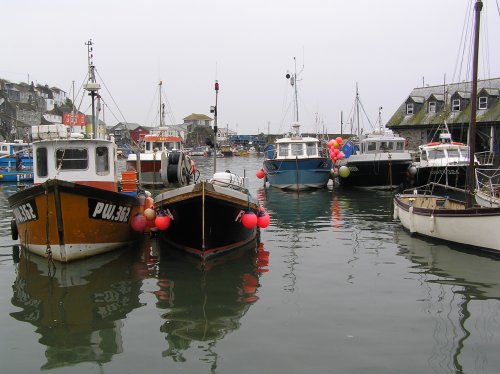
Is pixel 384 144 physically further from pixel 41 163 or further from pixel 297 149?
pixel 41 163

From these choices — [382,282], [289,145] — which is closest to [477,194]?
[382,282]

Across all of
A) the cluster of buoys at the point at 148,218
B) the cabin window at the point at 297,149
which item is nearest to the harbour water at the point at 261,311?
the cluster of buoys at the point at 148,218

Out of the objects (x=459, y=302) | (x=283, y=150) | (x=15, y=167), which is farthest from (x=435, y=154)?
(x=15, y=167)

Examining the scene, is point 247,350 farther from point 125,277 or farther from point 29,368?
point 125,277

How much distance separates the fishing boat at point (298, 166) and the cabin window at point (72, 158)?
662 inches

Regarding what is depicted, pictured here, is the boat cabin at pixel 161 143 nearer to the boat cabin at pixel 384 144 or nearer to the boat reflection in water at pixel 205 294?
the boat cabin at pixel 384 144

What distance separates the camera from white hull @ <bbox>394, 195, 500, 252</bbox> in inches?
444

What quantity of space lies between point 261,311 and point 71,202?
5.11 meters

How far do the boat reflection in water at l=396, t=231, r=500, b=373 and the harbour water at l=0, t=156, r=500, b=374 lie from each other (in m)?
0.02

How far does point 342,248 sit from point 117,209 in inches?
231

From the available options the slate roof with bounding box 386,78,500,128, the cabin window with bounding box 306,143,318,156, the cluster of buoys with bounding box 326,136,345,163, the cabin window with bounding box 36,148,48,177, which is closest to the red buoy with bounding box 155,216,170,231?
the cabin window with bounding box 36,148,48,177

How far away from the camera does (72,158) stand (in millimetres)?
12867

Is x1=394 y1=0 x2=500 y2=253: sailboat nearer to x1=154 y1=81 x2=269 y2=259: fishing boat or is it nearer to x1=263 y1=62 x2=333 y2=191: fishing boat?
x1=154 y1=81 x2=269 y2=259: fishing boat

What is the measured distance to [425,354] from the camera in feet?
20.9
